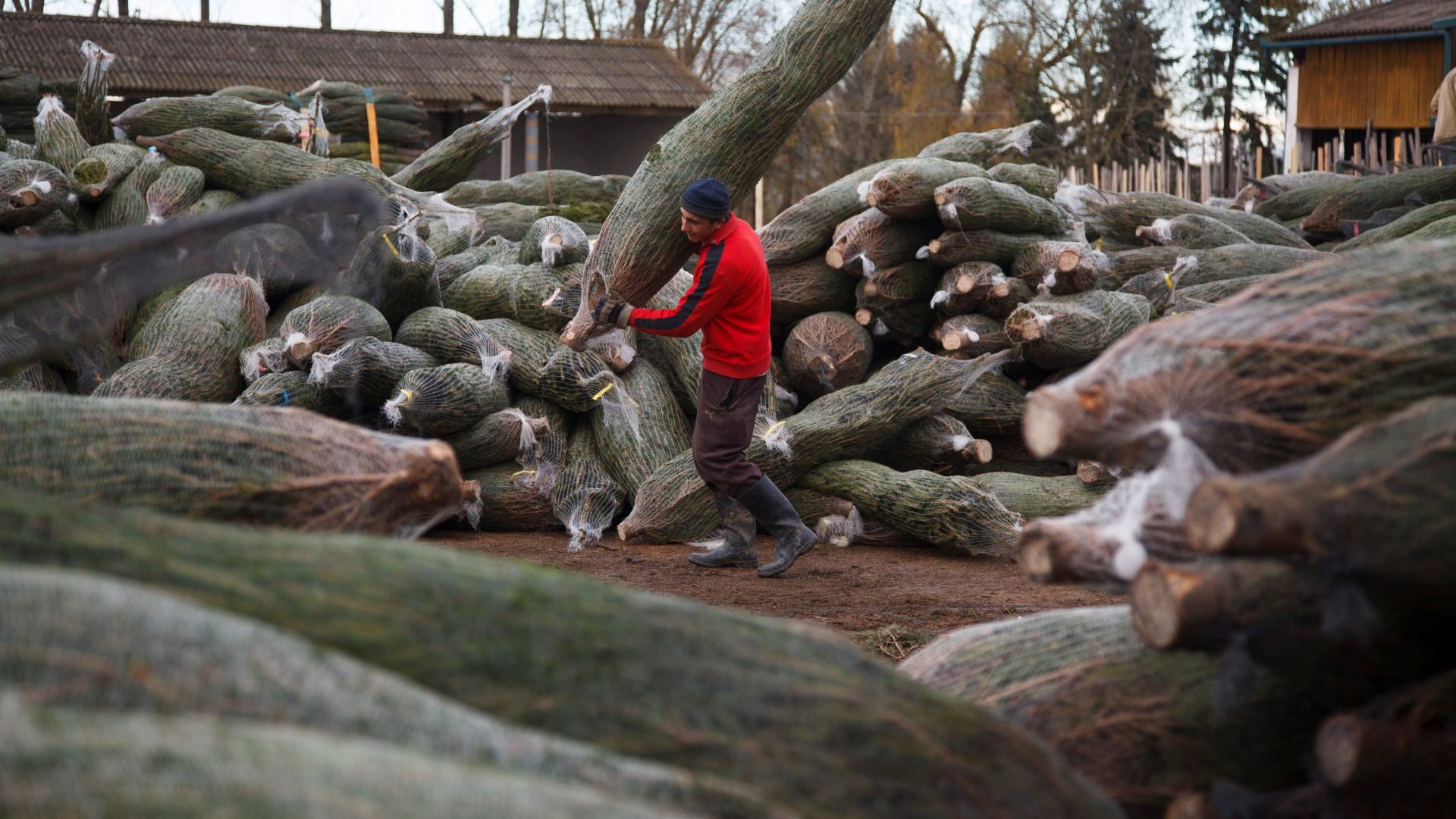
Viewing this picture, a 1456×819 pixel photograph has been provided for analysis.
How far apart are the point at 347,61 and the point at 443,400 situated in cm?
1714

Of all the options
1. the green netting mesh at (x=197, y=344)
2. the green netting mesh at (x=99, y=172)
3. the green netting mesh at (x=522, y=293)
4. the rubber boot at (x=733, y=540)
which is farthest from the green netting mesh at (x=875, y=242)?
the green netting mesh at (x=99, y=172)

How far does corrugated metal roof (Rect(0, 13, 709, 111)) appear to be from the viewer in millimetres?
20156

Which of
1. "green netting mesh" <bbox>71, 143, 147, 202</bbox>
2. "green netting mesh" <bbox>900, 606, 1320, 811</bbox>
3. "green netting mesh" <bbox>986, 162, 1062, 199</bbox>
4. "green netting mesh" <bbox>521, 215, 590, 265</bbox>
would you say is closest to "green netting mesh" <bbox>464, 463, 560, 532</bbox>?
"green netting mesh" <bbox>521, 215, 590, 265</bbox>

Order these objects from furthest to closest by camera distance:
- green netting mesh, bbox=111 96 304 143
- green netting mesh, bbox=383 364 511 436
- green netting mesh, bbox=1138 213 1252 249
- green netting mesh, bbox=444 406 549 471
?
1. green netting mesh, bbox=111 96 304 143
2. green netting mesh, bbox=1138 213 1252 249
3. green netting mesh, bbox=444 406 549 471
4. green netting mesh, bbox=383 364 511 436

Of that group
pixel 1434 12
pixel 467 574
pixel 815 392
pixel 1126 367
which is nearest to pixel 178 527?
pixel 467 574

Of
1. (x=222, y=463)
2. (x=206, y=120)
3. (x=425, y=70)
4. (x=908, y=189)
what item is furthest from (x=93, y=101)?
(x=425, y=70)

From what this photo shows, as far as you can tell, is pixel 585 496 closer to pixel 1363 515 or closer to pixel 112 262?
pixel 112 262

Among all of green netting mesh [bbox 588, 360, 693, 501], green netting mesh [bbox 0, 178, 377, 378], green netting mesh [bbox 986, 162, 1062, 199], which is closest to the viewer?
green netting mesh [bbox 0, 178, 377, 378]

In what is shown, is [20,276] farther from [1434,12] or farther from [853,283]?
[1434,12]

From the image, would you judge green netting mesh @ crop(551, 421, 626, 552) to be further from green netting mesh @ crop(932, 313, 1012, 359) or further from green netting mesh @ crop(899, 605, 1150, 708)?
green netting mesh @ crop(899, 605, 1150, 708)

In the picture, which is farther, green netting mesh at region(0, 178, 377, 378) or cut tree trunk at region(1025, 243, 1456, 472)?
cut tree trunk at region(1025, 243, 1456, 472)

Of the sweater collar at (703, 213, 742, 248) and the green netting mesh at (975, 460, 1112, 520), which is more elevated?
the sweater collar at (703, 213, 742, 248)

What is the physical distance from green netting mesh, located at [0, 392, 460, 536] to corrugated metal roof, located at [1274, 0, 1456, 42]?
23.4m

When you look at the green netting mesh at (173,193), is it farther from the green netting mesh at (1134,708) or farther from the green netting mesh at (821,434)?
the green netting mesh at (1134,708)
